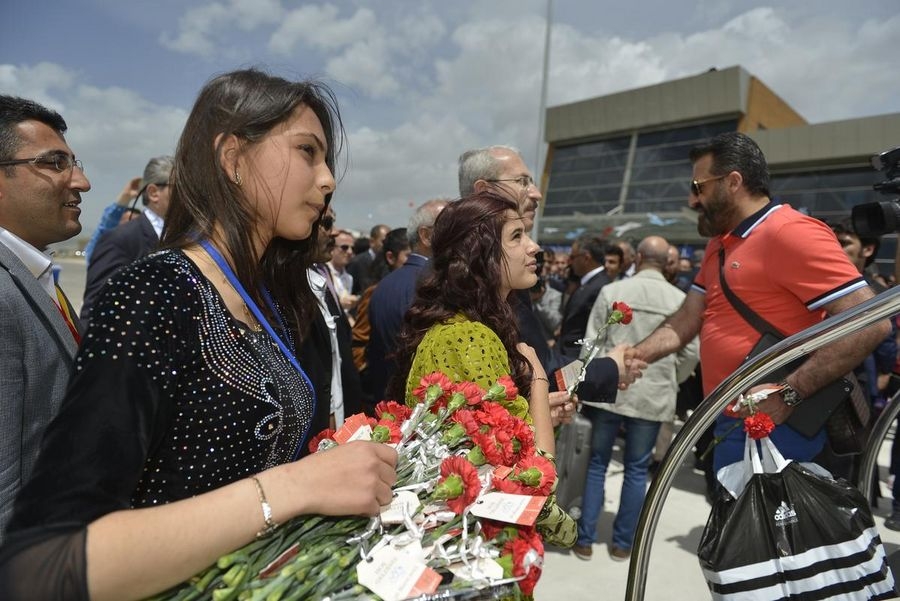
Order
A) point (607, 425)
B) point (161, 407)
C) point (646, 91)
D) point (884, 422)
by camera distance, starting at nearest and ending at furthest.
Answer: point (161, 407) < point (884, 422) < point (607, 425) < point (646, 91)

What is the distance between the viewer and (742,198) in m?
2.96

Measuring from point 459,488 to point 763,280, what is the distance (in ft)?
7.26

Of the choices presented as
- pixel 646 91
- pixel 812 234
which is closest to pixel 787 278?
pixel 812 234

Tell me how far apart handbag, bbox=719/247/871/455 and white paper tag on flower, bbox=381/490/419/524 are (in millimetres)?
2033

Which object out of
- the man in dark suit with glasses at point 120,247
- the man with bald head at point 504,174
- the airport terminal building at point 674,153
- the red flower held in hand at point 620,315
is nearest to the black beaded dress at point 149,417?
the red flower held in hand at point 620,315

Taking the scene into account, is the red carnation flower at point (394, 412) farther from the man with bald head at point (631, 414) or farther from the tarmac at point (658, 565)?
the man with bald head at point (631, 414)

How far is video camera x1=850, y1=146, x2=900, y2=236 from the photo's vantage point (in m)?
2.20

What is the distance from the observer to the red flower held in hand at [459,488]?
1.15 m

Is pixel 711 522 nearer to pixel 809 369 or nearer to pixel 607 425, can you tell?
pixel 809 369

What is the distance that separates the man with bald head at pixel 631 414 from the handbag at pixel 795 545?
194 centimetres

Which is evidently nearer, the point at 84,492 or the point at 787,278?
the point at 84,492

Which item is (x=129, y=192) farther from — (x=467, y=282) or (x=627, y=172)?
(x=627, y=172)

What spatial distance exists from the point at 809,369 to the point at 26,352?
292cm

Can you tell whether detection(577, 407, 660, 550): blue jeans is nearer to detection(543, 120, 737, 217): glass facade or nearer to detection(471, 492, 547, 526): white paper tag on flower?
detection(471, 492, 547, 526): white paper tag on flower
